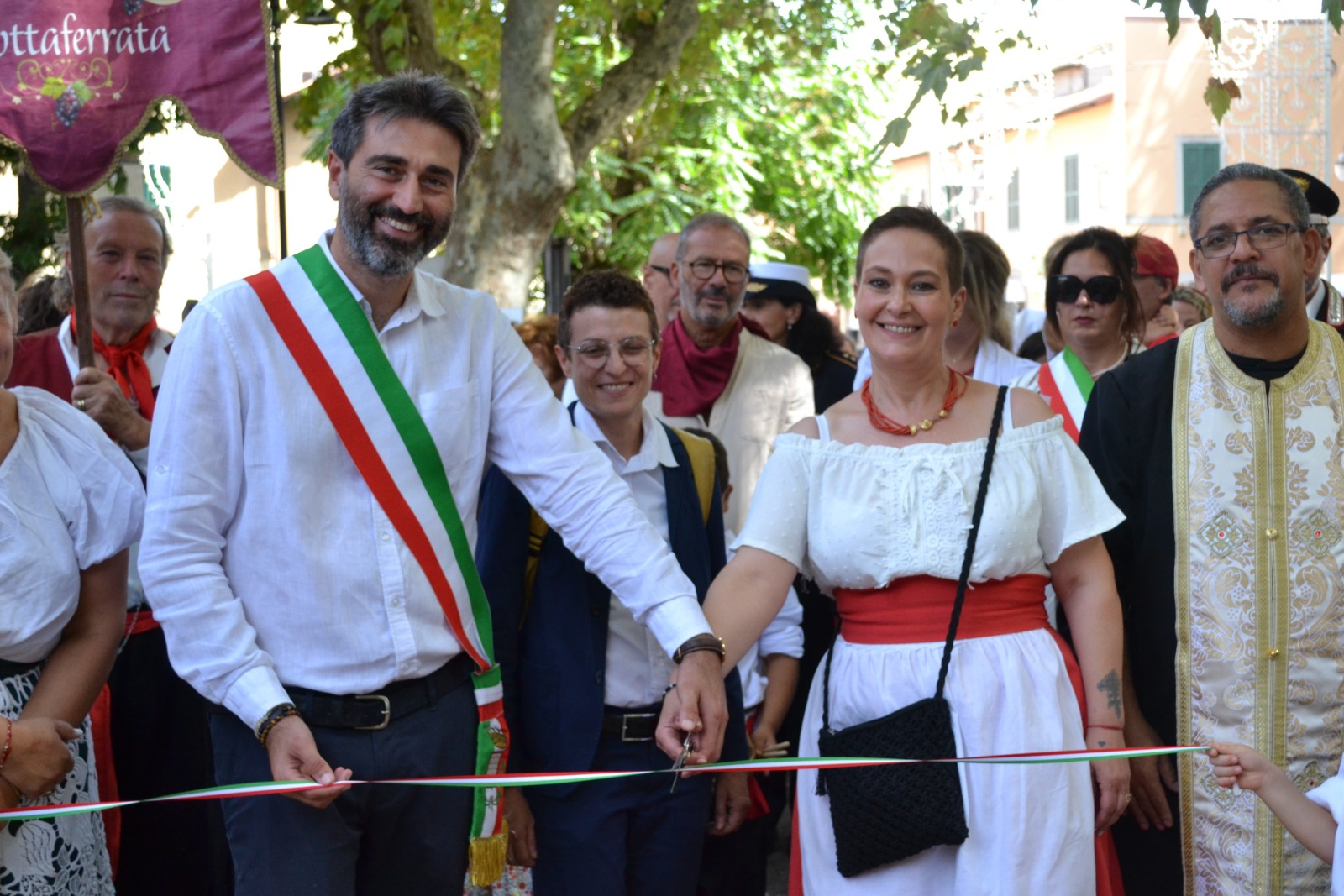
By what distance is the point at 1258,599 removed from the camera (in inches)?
145

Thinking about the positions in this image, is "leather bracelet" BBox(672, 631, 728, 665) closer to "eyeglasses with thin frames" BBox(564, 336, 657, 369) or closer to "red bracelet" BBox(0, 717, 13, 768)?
"eyeglasses with thin frames" BBox(564, 336, 657, 369)

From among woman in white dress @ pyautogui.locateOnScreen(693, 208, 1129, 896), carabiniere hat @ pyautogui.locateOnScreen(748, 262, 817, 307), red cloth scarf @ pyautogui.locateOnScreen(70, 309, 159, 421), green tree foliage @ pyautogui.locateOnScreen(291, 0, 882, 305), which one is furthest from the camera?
green tree foliage @ pyautogui.locateOnScreen(291, 0, 882, 305)

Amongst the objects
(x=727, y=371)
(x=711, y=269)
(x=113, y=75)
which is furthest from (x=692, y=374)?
(x=113, y=75)

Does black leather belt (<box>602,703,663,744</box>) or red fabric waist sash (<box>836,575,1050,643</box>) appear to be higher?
red fabric waist sash (<box>836,575,1050,643</box>)

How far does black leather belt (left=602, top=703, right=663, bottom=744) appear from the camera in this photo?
11.8 ft

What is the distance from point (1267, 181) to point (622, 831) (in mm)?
2282

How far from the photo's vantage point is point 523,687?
11.8ft

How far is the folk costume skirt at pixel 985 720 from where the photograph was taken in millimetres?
3160

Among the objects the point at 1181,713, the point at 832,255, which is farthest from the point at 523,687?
the point at 832,255

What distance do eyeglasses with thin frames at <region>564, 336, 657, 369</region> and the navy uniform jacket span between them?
1.49ft

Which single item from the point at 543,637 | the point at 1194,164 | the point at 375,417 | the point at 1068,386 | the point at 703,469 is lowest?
the point at 543,637

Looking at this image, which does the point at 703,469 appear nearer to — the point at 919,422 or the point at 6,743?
the point at 919,422

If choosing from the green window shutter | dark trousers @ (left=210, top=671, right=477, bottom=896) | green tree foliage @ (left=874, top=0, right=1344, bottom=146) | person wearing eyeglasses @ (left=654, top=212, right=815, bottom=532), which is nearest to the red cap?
green tree foliage @ (left=874, top=0, right=1344, bottom=146)

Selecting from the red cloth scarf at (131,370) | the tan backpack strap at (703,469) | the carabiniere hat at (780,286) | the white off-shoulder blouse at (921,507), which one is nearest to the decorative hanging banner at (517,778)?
the white off-shoulder blouse at (921,507)
